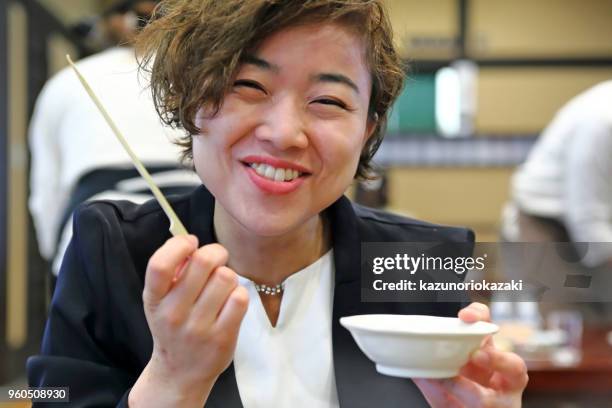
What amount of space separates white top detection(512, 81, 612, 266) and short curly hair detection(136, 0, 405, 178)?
453 mm

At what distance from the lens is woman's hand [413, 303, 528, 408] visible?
0.63m

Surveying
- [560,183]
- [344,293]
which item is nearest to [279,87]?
[344,293]

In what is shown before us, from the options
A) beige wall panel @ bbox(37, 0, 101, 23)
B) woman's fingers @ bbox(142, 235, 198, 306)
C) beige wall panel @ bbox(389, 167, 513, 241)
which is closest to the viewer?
woman's fingers @ bbox(142, 235, 198, 306)

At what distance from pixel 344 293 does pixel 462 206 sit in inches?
137

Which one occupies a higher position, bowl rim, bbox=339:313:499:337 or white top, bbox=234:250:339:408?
bowl rim, bbox=339:313:499:337

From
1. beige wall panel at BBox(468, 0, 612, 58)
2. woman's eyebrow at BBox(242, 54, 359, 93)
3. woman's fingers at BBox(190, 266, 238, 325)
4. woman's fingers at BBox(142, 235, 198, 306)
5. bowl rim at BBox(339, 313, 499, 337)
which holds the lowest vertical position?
bowl rim at BBox(339, 313, 499, 337)

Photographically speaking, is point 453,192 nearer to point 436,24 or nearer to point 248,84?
point 436,24

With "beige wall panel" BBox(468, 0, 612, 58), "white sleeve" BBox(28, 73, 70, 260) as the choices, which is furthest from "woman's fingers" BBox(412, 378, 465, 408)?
"beige wall panel" BBox(468, 0, 612, 58)

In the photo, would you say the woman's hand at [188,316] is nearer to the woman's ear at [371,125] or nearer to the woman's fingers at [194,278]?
the woman's fingers at [194,278]

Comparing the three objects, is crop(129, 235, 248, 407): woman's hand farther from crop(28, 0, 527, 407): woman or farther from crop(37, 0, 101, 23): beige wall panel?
crop(37, 0, 101, 23): beige wall panel

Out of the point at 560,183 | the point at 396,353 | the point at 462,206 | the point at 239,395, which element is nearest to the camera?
the point at 396,353

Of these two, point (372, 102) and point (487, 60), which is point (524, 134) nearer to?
point (487, 60)

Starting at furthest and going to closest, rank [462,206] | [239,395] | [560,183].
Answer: [462,206] < [560,183] < [239,395]

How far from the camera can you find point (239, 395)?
2.30 feet
